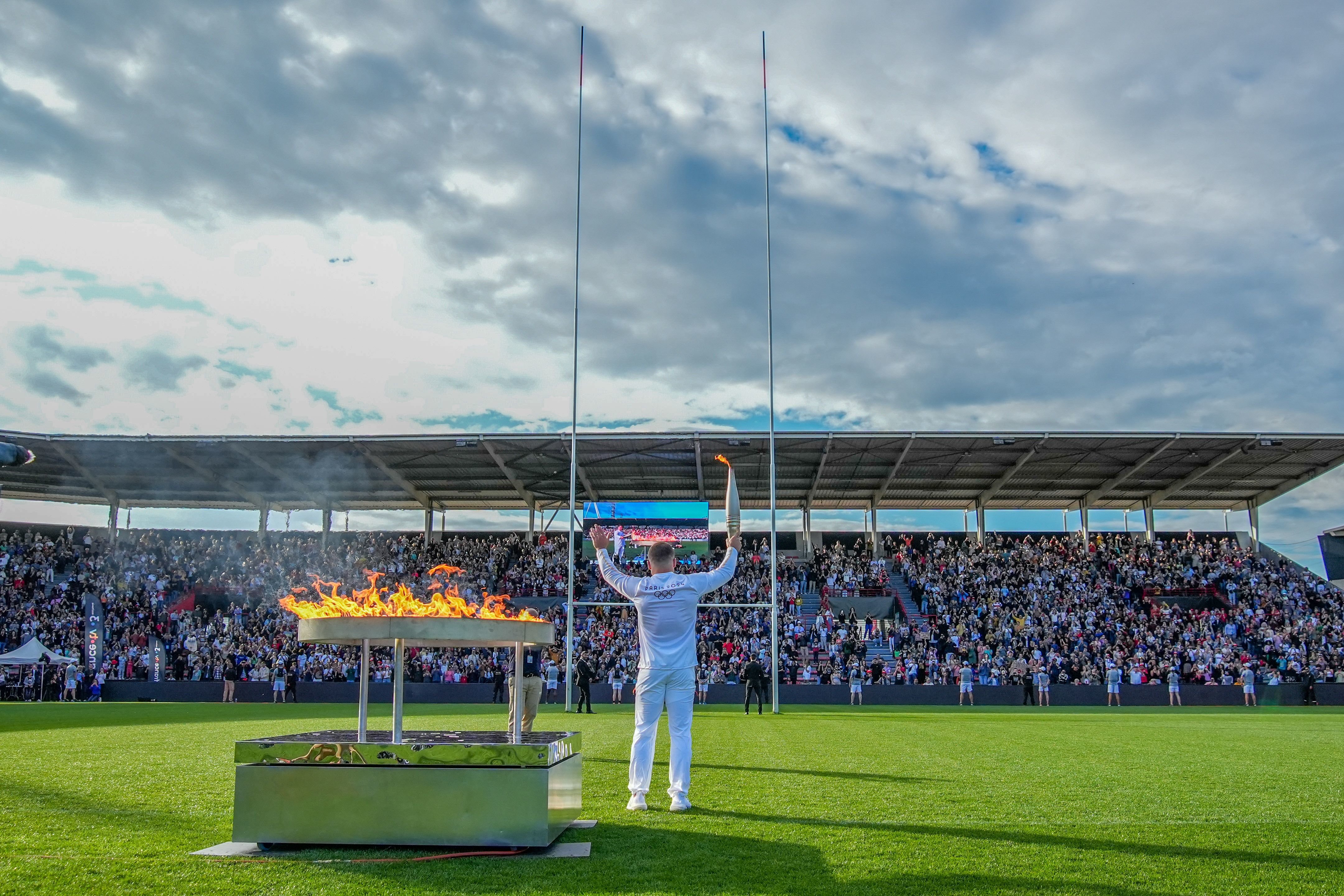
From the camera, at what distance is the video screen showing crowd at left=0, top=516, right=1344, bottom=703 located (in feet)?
120

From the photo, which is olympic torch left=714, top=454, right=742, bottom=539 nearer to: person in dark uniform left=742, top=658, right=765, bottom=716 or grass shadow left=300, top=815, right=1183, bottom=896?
grass shadow left=300, top=815, right=1183, bottom=896

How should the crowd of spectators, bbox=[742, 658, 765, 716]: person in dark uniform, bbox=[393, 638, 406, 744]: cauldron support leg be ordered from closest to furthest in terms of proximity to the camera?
1. bbox=[393, 638, 406, 744]: cauldron support leg
2. bbox=[742, 658, 765, 716]: person in dark uniform
3. the crowd of spectators

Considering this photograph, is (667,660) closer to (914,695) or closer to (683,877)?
(683,877)

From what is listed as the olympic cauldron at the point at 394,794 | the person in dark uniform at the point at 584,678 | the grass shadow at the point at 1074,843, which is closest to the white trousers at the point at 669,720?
the grass shadow at the point at 1074,843

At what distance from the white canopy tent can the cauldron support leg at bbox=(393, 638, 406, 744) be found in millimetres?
34472

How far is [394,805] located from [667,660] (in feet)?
8.02

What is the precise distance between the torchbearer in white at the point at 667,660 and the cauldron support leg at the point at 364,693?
1.94m

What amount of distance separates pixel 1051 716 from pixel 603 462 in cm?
2157

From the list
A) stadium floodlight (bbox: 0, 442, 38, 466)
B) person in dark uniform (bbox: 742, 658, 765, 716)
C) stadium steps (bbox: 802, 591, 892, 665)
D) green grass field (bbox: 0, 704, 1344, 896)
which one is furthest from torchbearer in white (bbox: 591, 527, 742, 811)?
stadium steps (bbox: 802, 591, 892, 665)

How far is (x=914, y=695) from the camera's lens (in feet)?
115

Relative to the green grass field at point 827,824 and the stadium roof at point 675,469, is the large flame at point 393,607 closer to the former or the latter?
the green grass field at point 827,824

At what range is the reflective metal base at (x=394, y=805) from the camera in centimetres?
612

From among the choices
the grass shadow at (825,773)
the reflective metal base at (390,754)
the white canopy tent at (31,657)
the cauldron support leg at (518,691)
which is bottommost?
the grass shadow at (825,773)

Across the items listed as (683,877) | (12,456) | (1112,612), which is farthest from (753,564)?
(683,877)
